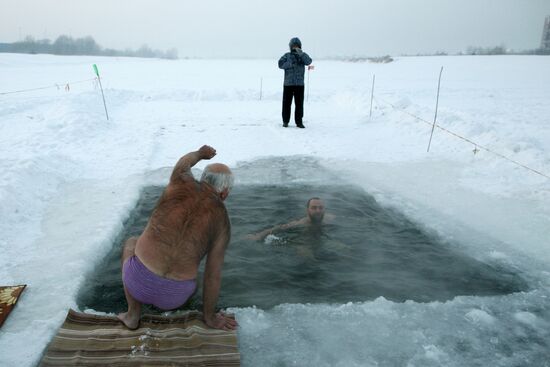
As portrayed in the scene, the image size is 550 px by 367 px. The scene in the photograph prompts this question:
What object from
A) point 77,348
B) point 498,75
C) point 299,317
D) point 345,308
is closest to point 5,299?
point 77,348

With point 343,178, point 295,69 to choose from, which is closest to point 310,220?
point 343,178

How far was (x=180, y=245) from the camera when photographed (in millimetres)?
2756

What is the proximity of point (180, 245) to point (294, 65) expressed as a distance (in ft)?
29.4

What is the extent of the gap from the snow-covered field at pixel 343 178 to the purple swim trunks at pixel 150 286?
0.57 metres

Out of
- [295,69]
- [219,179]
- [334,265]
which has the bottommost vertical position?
[334,265]

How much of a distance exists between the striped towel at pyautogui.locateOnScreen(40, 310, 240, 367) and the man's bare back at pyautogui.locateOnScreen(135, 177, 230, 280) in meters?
0.43

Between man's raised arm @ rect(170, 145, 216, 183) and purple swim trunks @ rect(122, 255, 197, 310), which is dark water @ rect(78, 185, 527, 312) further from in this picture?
man's raised arm @ rect(170, 145, 216, 183)

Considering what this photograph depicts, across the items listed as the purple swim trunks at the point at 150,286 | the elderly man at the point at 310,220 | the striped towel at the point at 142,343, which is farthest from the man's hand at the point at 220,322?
the elderly man at the point at 310,220

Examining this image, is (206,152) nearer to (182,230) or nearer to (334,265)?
(182,230)

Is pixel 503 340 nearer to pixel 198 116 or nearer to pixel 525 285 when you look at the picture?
pixel 525 285

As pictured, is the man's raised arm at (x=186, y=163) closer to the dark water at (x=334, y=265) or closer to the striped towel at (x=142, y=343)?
the striped towel at (x=142, y=343)

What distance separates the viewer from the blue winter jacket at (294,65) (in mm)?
10914

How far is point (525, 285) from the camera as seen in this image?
12.7ft

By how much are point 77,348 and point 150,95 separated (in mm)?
17207
